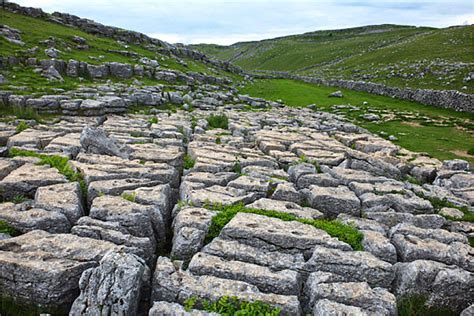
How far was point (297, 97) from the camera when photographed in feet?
136

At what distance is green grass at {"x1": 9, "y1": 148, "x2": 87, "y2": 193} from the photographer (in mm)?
12211

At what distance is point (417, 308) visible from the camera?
825 centimetres

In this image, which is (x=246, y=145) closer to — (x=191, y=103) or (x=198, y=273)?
(x=198, y=273)

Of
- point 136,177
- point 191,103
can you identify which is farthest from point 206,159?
point 191,103

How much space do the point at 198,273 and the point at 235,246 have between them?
1.29 m

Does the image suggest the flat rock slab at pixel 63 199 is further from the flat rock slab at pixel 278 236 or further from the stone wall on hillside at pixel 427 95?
the stone wall on hillside at pixel 427 95

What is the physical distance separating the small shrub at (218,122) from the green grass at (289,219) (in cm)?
1334

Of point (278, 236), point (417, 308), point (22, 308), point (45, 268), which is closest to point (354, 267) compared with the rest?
point (417, 308)

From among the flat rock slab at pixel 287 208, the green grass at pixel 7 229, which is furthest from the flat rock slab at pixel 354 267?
the green grass at pixel 7 229

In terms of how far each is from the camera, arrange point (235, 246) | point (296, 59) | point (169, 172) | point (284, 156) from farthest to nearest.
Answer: point (296, 59), point (284, 156), point (169, 172), point (235, 246)

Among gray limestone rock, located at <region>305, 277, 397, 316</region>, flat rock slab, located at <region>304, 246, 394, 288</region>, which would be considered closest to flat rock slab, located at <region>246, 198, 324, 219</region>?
flat rock slab, located at <region>304, 246, 394, 288</region>

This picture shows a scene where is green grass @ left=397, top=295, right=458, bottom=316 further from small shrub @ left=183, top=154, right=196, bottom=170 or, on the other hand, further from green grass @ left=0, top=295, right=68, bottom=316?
small shrub @ left=183, top=154, right=196, bottom=170

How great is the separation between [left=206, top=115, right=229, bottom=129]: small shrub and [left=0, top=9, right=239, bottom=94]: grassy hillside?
11.7 m

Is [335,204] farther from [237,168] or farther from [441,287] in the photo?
[237,168]
